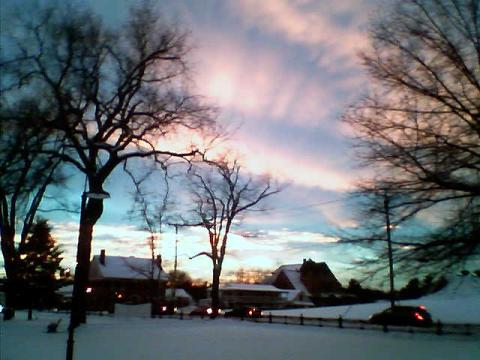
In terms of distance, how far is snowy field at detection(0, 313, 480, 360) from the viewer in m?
15.2

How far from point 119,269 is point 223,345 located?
6591cm

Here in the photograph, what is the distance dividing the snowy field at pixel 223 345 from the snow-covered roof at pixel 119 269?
56.4 m

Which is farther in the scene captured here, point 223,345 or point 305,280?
point 305,280

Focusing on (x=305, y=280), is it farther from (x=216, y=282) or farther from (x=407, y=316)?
(x=407, y=316)

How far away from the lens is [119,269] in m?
80.1

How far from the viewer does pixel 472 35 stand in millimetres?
14180

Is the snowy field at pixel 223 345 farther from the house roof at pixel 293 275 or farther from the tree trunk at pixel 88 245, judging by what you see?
the house roof at pixel 293 275

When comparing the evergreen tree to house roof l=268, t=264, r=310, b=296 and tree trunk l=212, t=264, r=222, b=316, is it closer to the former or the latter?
tree trunk l=212, t=264, r=222, b=316

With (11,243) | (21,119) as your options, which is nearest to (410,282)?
(21,119)

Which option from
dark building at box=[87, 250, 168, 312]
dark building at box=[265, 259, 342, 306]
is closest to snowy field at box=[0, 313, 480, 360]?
dark building at box=[87, 250, 168, 312]

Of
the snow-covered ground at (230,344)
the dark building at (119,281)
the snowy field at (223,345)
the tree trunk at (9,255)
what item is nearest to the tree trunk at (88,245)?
the snow-covered ground at (230,344)

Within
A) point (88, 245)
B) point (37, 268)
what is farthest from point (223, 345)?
point (37, 268)

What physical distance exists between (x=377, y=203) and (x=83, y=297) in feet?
55.5

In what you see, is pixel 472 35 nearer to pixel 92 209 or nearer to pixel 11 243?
pixel 92 209
